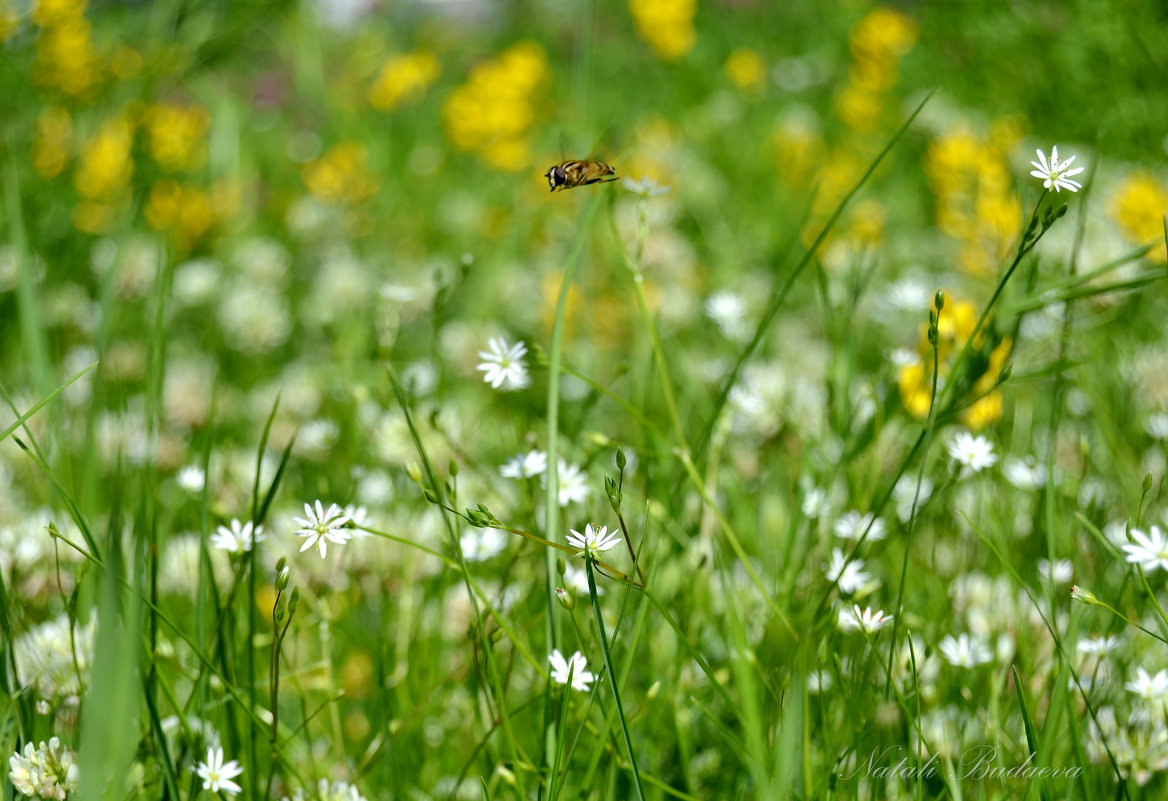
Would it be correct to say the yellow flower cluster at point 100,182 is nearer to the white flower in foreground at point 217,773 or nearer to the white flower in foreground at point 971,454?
the white flower in foreground at point 217,773

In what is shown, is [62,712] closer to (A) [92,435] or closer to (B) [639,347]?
(A) [92,435]

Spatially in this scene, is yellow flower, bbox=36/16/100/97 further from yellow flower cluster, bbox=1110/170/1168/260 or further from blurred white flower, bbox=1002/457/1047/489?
yellow flower cluster, bbox=1110/170/1168/260

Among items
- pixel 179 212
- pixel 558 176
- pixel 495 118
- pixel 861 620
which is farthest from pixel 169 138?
pixel 861 620

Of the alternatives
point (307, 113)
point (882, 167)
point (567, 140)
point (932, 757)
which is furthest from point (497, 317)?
point (307, 113)

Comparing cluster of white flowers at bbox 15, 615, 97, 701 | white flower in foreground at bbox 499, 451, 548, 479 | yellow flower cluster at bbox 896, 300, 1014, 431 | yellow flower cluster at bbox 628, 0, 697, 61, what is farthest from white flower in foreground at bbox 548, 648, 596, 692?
yellow flower cluster at bbox 628, 0, 697, 61

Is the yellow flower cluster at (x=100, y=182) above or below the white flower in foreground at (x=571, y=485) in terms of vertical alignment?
→ above

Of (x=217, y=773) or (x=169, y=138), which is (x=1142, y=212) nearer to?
(x=217, y=773)

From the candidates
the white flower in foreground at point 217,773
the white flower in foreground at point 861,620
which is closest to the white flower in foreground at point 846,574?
the white flower in foreground at point 861,620
